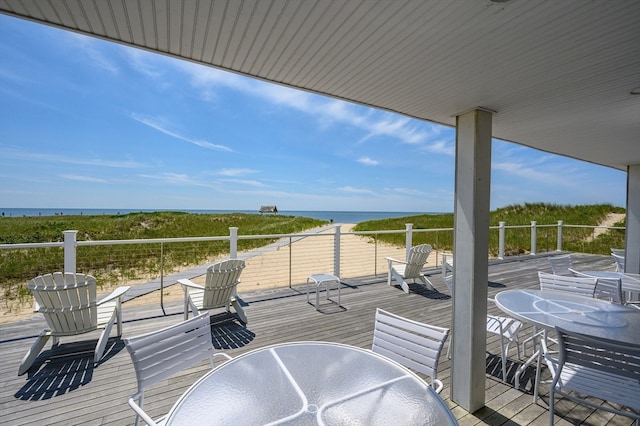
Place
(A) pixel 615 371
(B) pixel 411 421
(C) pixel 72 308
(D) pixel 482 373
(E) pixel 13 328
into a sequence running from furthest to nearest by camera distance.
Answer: (E) pixel 13 328 < (C) pixel 72 308 < (D) pixel 482 373 < (A) pixel 615 371 < (B) pixel 411 421

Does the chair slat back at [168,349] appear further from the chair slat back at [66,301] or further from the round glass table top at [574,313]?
the round glass table top at [574,313]

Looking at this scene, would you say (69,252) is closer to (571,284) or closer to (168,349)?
(168,349)

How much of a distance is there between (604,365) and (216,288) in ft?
11.7

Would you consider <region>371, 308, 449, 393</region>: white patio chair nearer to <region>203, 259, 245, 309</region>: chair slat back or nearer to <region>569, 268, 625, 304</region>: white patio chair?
<region>203, 259, 245, 309</region>: chair slat back

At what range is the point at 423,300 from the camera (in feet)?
15.5

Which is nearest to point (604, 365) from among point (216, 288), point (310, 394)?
point (310, 394)

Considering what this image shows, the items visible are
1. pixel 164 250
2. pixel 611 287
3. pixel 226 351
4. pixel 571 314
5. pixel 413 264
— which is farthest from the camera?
pixel 164 250

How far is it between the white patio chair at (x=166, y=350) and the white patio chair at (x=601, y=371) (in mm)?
2343

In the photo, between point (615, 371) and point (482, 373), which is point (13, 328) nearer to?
point (482, 373)

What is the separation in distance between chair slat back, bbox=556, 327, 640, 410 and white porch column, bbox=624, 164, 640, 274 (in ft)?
16.3

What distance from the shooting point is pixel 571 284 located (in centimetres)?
322

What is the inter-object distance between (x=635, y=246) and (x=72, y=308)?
28.0 feet

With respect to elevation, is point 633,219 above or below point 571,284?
above

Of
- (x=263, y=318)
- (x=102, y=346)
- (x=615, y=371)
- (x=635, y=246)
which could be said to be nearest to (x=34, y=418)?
(x=102, y=346)
